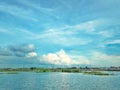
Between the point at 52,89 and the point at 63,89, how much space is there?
8.23 feet

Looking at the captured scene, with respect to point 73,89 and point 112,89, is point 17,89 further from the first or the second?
point 112,89

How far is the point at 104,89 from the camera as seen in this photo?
50.0 m

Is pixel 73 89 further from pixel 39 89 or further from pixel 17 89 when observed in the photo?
pixel 17 89

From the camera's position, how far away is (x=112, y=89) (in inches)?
1975

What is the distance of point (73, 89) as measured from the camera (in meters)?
49.7

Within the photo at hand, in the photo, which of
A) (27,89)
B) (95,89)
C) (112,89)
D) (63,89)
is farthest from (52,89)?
(112,89)

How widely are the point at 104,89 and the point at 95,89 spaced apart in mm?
2198

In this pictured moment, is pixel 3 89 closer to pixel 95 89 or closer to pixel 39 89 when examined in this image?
pixel 39 89

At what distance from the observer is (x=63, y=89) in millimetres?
49750

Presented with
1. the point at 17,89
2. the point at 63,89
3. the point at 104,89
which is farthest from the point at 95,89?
the point at 17,89

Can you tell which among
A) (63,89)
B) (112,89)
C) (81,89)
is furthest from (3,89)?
(112,89)

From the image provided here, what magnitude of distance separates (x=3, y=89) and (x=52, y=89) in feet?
35.4

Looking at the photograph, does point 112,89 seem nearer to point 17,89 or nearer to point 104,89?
point 104,89

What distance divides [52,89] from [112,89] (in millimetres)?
13492
